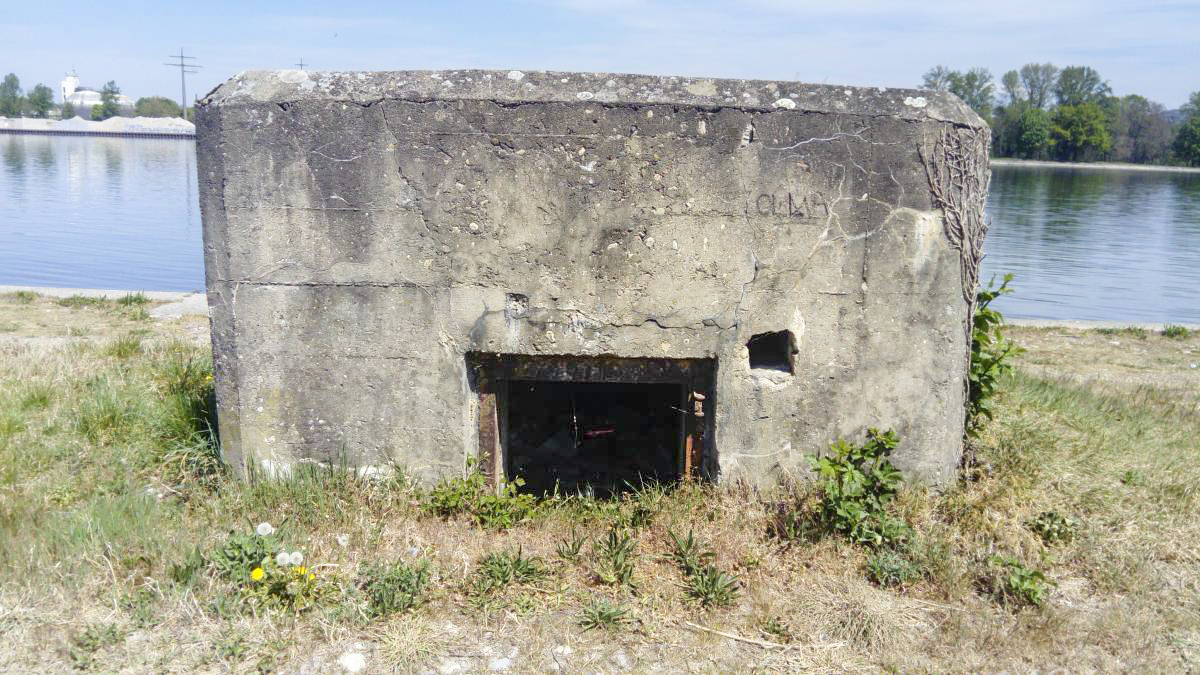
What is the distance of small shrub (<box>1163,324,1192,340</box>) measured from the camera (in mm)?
9727

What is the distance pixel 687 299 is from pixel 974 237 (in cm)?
144

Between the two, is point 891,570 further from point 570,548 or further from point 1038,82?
point 1038,82

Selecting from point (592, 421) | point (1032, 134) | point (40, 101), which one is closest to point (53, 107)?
point (40, 101)

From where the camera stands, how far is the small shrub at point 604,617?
3412 millimetres

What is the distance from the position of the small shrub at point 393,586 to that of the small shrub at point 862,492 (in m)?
1.81

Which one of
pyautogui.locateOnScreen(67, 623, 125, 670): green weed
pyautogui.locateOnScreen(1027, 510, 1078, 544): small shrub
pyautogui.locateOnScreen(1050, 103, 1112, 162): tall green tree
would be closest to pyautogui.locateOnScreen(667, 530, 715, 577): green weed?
pyautogui.locateOnScreen(1027, 510, 1078, 544): small shrub

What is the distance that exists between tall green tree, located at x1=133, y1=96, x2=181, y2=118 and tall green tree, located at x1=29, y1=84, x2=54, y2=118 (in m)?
11.6

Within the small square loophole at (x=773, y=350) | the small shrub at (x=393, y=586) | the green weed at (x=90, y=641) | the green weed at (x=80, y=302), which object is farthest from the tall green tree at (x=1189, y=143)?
the green weed at (x=90, y=641)

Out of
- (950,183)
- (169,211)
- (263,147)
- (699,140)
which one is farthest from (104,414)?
(169,211)

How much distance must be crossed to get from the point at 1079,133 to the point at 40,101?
136534 mm

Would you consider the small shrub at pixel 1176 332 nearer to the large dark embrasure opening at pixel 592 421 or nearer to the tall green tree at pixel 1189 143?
the large dark embrasure opening at pixel 592 421

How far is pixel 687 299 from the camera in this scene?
4.14 m

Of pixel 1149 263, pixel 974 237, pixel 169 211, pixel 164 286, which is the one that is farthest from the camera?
pixel 169 211

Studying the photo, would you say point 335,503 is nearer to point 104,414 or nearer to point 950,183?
point 104,414
